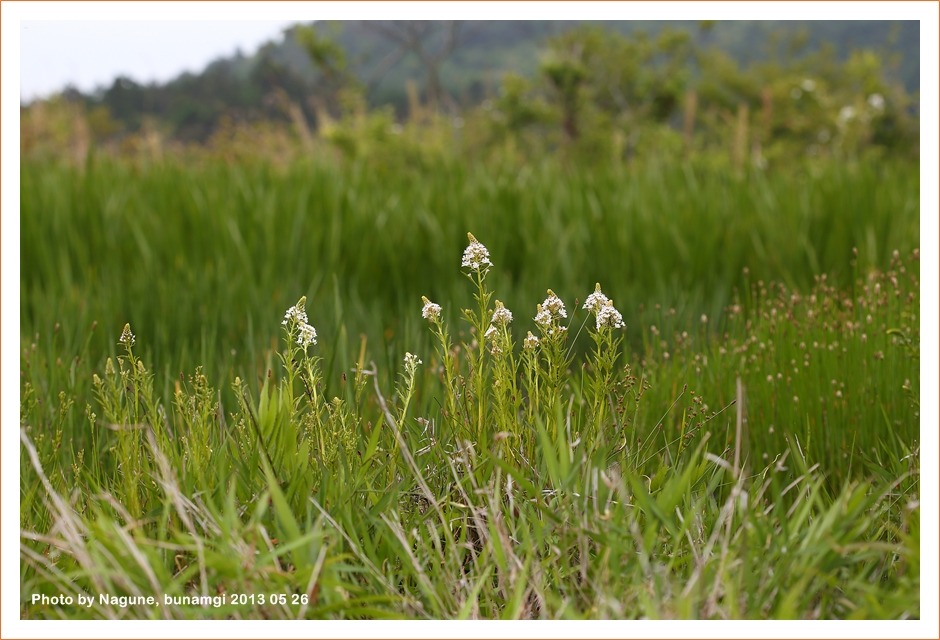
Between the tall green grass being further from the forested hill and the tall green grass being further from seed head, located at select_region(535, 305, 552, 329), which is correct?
the forested hill

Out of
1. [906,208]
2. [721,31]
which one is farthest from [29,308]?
[721,31]

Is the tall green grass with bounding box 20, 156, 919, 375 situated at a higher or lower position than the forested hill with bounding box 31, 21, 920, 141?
lower

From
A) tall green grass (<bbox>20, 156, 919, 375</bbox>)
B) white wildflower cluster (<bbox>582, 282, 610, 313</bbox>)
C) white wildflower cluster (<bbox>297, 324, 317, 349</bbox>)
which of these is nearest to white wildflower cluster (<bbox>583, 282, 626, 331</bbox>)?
white wildflower cluster (<bbox>582, 282, 610, 313</bbox>)

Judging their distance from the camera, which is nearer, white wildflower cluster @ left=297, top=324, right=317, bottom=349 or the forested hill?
white wildflower cluster @ left=297, top=324, right=317, bottom=349

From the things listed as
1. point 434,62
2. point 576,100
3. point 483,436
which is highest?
point 434,62

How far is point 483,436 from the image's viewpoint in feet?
5.08

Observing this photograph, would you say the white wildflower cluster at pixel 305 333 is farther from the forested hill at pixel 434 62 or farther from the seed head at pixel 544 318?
the forested hill at pixel 434 62

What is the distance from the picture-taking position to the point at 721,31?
1144 centimetres

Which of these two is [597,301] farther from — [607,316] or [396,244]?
[396,244]

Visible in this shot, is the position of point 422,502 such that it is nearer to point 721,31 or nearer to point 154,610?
point 154,610

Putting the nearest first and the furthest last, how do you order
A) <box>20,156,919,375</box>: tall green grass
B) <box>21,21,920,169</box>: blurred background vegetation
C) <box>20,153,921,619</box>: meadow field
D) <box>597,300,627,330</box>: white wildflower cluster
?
<box>20,153,921,619</box>: meadow field
<box>597,300,627,330</box>: white wildflower cluster
<box>20,156,919,375</box>: tall green grass
<box>21,21,920,169</box>: blurred background vegetation

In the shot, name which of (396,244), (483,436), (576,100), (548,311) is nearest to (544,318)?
(548,311)

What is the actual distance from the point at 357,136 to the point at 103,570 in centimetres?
613

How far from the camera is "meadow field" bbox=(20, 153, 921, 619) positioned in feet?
4.41
